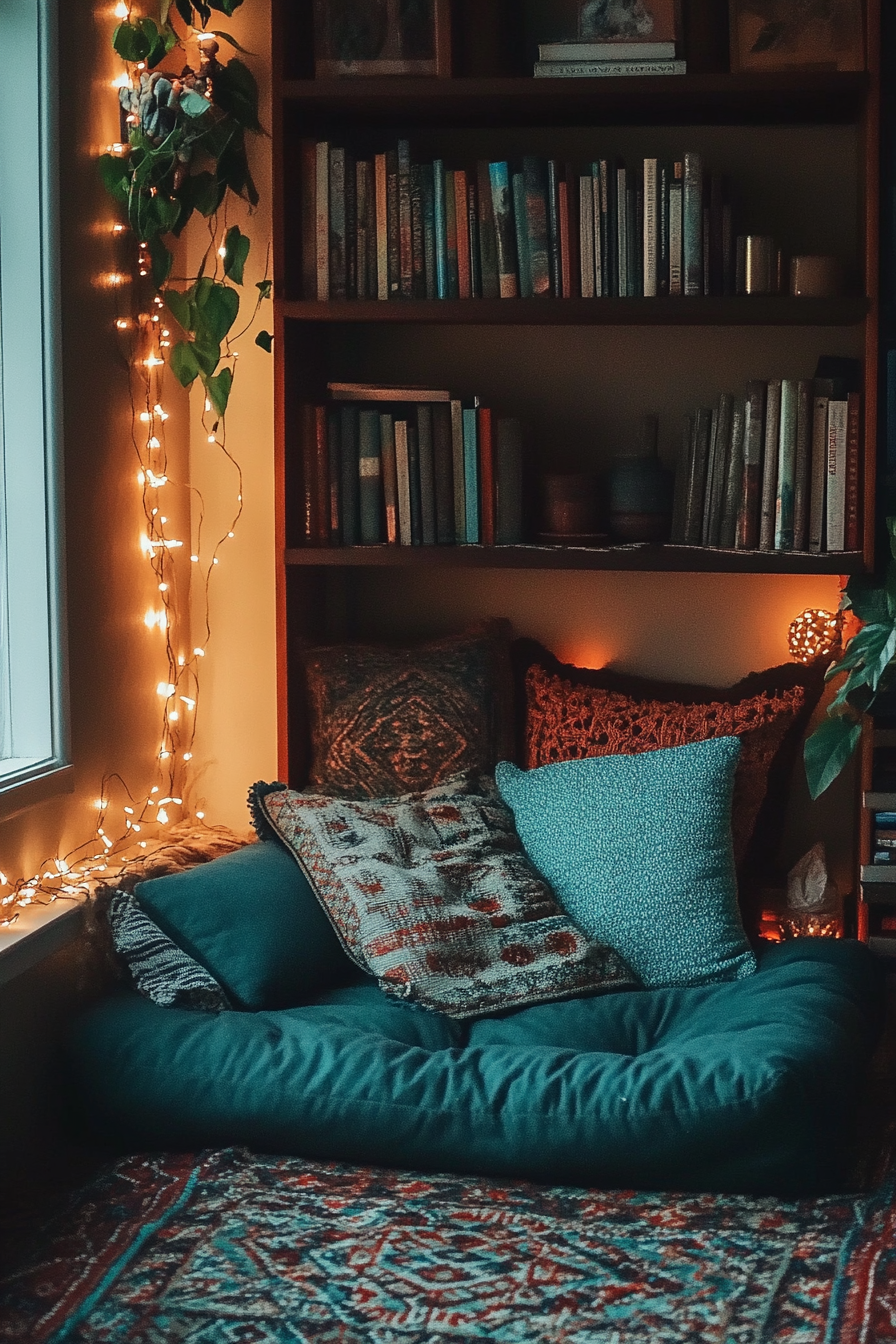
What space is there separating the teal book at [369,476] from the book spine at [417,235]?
250 mm

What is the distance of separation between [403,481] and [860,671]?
92cm

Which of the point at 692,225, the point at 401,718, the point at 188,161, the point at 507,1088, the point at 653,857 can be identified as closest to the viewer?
the point at 507,1088

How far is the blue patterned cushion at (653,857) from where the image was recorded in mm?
2312

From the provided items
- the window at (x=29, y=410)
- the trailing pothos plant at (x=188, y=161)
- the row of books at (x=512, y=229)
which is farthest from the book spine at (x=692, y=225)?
the window at (x=29, y=410)

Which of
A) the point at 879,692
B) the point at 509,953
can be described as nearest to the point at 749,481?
the point at 879,692

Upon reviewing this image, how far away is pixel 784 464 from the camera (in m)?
2.49

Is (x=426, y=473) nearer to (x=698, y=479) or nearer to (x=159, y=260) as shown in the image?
(x=698, y=479)

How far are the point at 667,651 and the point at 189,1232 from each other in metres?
1.57

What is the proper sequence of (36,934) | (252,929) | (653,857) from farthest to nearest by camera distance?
(653,857), (252,929), (36,934)

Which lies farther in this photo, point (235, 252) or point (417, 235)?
point (235, 252)

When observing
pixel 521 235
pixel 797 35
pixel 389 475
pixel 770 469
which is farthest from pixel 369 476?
pixel 797 35

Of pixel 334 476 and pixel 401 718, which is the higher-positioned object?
pixel 334 476

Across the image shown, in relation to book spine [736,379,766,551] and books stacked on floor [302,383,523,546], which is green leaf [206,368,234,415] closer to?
books stacked on floor [302,383,523,546]

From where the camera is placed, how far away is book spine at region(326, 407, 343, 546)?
2.65m
